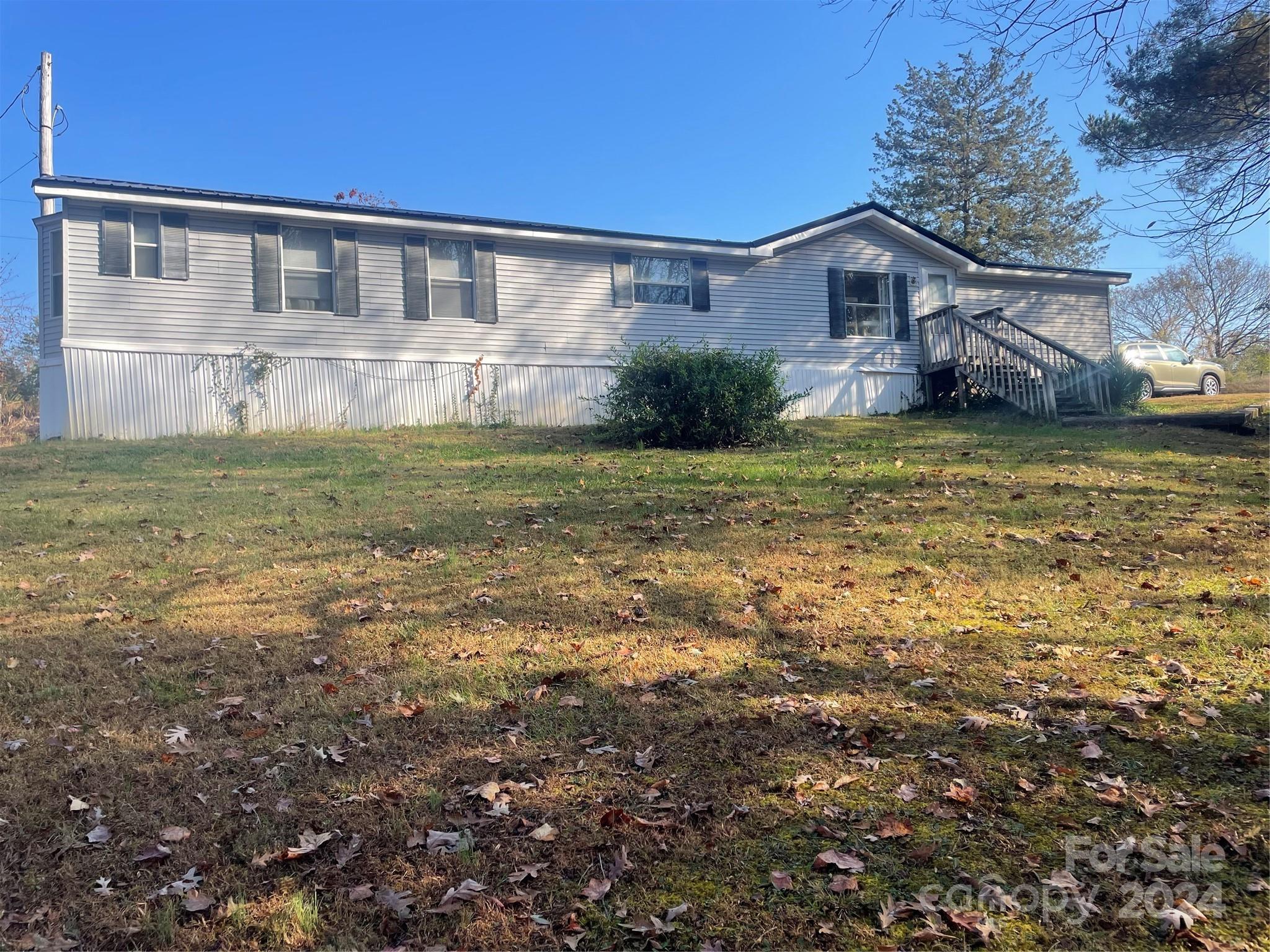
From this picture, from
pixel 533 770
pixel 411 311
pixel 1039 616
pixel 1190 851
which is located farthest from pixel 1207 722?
pixel 411 311

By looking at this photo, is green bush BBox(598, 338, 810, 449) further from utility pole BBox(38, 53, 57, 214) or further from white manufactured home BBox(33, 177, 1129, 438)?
utility pole BBox(38, 53, 57, 214)

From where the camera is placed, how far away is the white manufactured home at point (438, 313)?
48.2 ft

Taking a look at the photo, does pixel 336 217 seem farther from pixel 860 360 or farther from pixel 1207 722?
pixel 1207 722

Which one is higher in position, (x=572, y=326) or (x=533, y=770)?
(x=572, y=326)

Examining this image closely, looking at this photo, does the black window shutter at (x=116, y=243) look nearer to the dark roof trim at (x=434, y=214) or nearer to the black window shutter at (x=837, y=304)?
the dark roof trim at (x=434, y=214)

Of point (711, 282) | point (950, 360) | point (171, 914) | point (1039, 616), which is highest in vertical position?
point (711, 282)

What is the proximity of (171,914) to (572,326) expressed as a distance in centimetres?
1606

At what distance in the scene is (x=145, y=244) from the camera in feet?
49.0

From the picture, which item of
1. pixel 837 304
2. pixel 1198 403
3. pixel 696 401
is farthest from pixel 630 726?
pixel 1198 403

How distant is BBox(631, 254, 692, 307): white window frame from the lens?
18.9 metres

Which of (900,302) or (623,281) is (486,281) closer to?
(623,281)

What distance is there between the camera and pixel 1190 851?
117 inches

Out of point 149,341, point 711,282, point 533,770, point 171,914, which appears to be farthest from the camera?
point 711,282

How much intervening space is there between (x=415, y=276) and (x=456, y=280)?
0.83 metres
